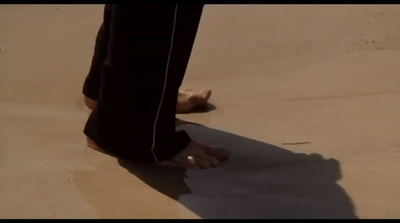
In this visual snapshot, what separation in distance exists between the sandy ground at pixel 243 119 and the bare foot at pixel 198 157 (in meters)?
0.03

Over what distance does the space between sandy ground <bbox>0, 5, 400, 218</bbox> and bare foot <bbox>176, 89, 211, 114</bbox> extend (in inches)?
1.4

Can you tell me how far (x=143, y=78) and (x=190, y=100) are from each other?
0.51 m

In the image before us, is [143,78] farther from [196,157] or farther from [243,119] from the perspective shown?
[243,119]

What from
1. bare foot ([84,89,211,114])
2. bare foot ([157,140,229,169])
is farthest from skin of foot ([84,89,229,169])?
bare foot ([84,89,211,114])

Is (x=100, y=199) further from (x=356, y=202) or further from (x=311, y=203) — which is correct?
(x=356, y=202)

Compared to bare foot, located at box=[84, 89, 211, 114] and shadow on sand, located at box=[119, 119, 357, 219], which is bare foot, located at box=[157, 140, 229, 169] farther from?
bare foot, located at box=[84, 89, 211, 114]

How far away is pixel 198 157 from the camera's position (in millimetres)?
1829

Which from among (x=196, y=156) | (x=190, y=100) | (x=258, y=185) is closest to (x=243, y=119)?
(x=190, y=100)

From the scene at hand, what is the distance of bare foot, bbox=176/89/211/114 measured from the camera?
86.6 inches

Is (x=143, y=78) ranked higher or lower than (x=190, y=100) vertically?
higher

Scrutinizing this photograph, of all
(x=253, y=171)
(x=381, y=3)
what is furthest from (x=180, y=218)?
(x=381, y=3)

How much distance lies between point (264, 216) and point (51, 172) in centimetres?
57

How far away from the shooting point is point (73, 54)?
2.70 metres

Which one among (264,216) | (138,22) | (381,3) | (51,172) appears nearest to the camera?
(264,216)
